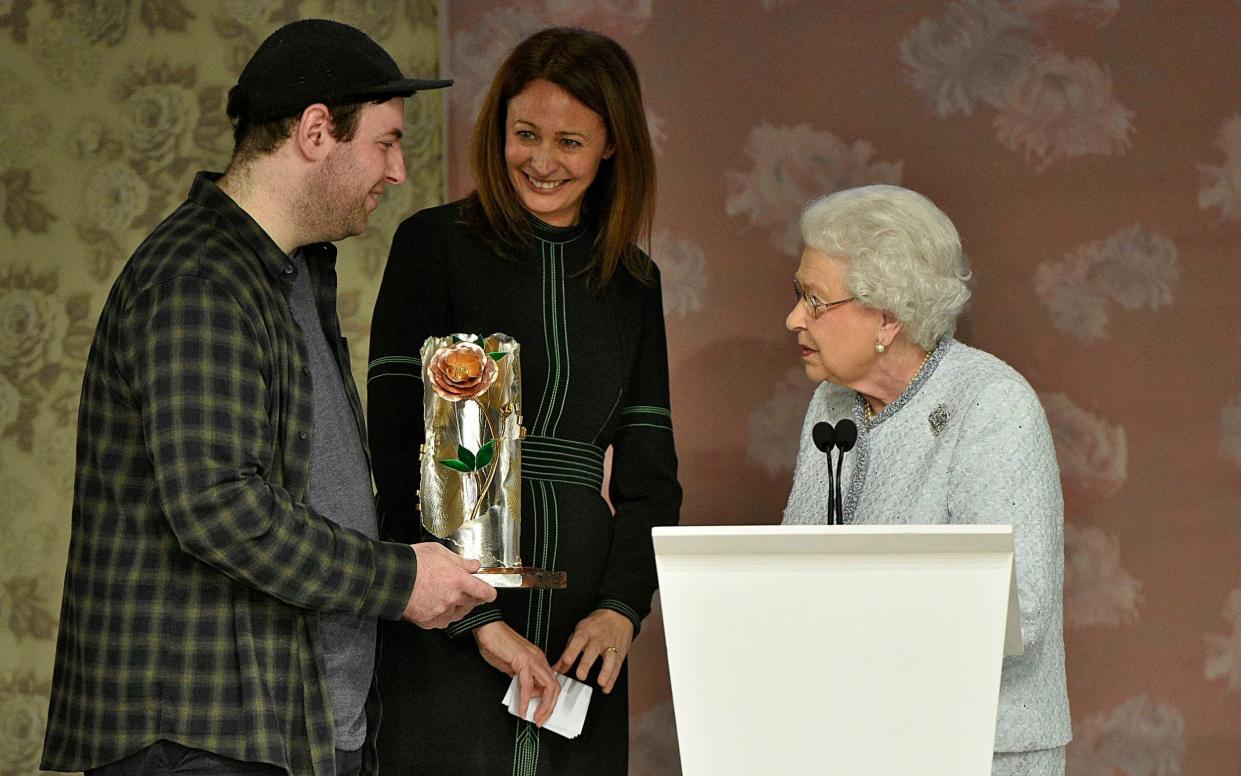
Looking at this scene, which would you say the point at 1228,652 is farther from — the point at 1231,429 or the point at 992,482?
the point at 992,482

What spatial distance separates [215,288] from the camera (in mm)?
1667

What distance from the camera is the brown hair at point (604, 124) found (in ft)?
7.76

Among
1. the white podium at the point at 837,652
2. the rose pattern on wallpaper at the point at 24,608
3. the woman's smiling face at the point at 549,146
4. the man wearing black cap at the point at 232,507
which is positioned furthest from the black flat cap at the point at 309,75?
the rose pattern on wallpaper at the point at 24,608

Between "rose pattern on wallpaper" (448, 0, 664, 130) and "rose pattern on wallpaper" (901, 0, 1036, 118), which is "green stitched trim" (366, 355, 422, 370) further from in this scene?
"rose pattern on wallpaper" (901, 0, 1036, 118)

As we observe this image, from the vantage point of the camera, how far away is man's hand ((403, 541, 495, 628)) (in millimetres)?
1776

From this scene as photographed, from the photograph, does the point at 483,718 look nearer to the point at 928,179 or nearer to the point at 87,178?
the point at 928,179

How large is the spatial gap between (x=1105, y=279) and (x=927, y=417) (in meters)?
0.98

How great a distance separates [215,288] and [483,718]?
0.86 m

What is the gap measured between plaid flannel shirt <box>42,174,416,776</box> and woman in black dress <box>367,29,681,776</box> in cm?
44

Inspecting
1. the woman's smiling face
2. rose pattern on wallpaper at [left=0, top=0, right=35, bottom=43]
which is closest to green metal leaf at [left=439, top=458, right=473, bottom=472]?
the woman's smiling face

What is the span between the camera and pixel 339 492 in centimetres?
187

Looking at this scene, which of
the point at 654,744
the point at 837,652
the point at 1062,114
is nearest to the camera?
the point at 837,652

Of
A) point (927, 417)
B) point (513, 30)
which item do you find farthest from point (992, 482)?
point (513, 30)

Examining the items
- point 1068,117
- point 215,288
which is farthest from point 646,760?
point 215,288
